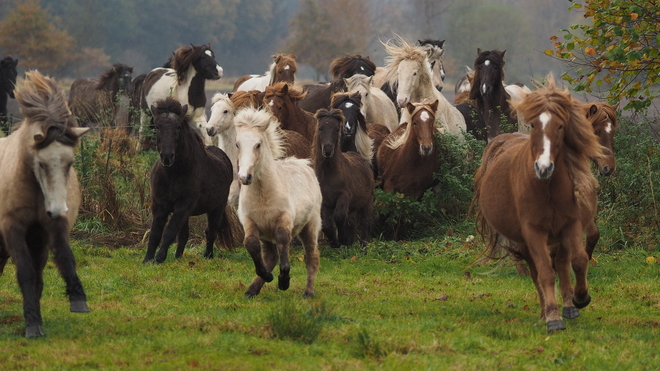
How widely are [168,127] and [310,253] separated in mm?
2757

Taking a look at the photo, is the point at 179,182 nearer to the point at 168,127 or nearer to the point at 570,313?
the point at 168,127

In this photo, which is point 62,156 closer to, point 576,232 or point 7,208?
point 7,208

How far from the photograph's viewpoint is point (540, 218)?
7.06 m

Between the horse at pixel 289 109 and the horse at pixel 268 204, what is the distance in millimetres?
5542

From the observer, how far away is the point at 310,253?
28.6 ft

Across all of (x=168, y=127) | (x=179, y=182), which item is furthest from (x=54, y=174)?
(x=179, y=182)

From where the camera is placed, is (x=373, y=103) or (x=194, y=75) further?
(x=194, y=75)

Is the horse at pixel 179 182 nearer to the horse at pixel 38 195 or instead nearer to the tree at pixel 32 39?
the horse at pixel 38 195

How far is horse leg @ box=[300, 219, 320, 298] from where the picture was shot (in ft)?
28.1

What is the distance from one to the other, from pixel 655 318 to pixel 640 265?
112 inches

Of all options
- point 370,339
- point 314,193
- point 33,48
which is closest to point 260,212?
point 314,193

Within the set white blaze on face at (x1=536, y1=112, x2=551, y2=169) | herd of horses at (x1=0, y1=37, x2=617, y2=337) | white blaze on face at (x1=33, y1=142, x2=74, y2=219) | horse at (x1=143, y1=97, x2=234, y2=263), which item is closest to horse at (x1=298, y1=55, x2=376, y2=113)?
herd of horses at (x1=0, y1=37, x2=617, y2=337)

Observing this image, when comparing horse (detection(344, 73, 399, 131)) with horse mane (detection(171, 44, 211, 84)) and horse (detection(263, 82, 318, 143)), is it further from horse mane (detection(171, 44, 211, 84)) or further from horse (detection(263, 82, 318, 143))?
horse mane (detection(171, 44, 211, 84))

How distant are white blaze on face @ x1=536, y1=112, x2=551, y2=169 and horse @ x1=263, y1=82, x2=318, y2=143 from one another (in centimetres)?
767
